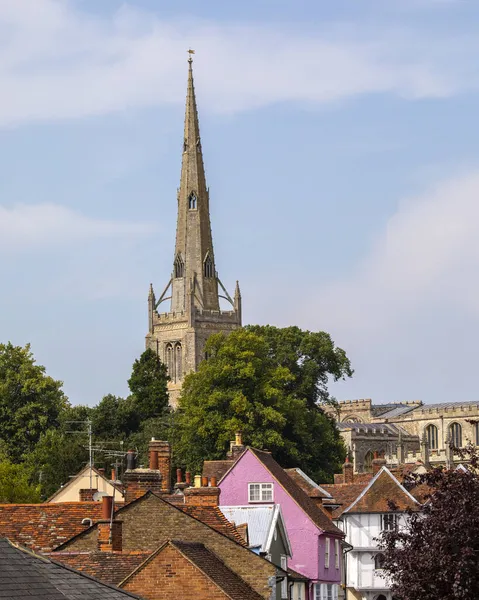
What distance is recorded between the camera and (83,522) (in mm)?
38844

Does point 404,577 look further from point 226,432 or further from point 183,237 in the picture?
point 183,237

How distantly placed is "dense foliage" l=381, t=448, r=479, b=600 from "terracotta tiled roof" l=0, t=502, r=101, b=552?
846 centimetres

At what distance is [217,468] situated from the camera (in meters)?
61.3

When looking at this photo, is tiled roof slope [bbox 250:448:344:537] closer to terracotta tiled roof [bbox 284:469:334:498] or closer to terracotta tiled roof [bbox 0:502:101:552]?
terracotta tiled roof [bbox 284:469:334:498]

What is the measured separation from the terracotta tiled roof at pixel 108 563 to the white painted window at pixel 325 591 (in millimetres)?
23344

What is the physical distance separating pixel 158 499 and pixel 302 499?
20.4m

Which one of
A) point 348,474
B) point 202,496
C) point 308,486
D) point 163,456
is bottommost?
point 202,496

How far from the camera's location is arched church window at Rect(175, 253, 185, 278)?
641ft

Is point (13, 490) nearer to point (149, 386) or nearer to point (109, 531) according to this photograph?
point (109, 531)

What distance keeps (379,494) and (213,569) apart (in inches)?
1520

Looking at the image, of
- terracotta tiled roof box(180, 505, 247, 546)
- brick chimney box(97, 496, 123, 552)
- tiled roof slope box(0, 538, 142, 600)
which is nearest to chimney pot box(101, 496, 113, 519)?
brick chimney box(97, 496, 123, 552)

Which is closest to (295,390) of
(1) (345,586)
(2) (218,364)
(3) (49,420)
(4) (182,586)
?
(2) (218,364)

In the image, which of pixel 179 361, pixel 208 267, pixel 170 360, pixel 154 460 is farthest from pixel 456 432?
pixel 154 460

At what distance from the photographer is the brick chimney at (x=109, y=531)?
32969mm
